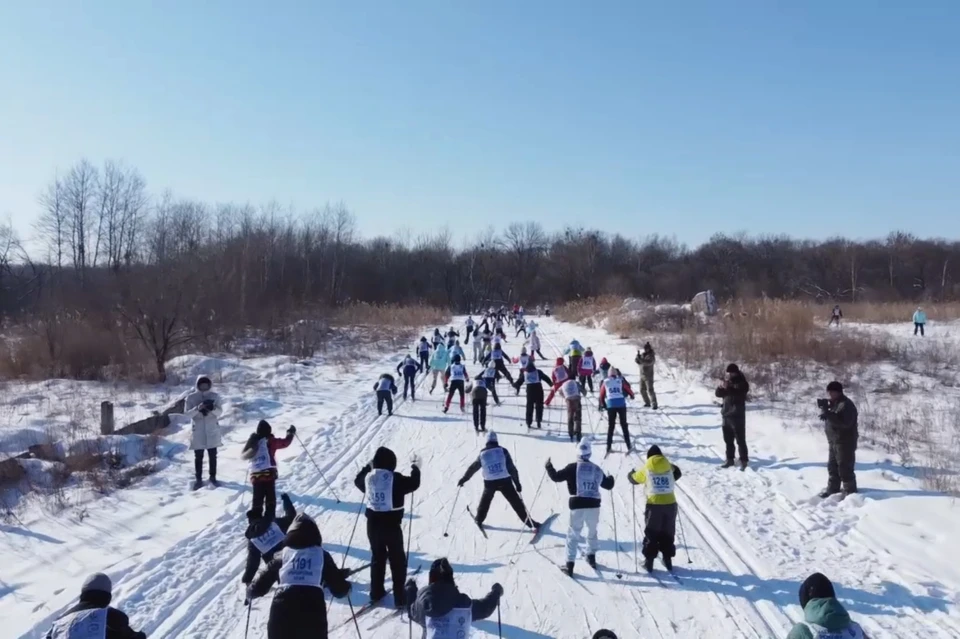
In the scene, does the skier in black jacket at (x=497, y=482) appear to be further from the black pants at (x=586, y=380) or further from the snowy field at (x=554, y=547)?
the black pants at (x=586, y=380)

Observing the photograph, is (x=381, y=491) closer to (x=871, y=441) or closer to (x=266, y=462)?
(x=266, y=462)

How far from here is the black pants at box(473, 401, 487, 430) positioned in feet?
51.1

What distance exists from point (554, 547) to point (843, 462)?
5.13m

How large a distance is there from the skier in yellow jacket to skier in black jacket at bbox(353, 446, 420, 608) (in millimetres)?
2902

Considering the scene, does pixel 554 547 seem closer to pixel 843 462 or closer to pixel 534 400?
pixel 843 462

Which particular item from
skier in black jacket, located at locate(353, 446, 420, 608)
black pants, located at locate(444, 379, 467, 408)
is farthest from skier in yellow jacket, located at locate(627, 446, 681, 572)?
black pants, located at locate(444, 379, 467, 408)

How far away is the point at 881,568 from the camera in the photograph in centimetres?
816

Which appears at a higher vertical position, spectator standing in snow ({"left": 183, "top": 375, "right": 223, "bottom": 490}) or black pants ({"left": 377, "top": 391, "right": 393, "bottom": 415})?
spectator standing in snow ({"left": 183, "top": 375, "right": 223, "bottom": 490})

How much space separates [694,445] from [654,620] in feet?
28.2

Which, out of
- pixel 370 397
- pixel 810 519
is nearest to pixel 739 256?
pixel 370 397

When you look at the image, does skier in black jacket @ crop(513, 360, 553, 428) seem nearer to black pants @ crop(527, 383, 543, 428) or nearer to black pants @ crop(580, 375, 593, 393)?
black pants @ crop(527, 383, 543, 428)

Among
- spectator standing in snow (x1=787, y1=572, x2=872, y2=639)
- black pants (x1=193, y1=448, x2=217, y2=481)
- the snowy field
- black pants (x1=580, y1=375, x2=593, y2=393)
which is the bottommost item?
the snowy field

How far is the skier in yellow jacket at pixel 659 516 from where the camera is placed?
315 inches

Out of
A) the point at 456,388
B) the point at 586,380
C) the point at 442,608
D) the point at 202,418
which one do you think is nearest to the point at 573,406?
the point at 456,388
